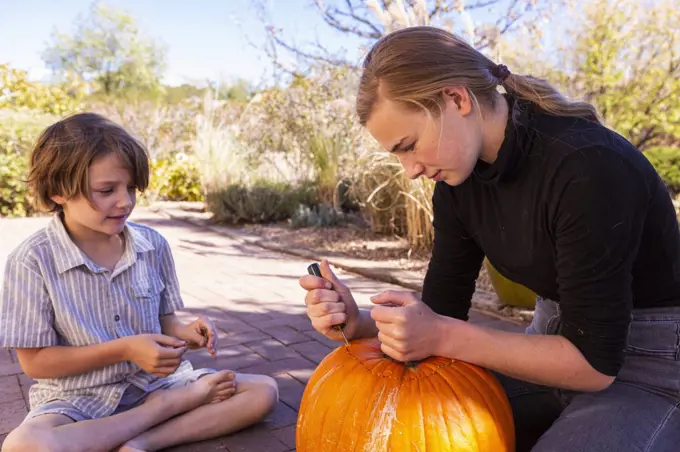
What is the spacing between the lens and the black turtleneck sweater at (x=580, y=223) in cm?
139

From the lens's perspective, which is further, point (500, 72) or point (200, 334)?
point (200, 334)

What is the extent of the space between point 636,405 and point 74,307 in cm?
169

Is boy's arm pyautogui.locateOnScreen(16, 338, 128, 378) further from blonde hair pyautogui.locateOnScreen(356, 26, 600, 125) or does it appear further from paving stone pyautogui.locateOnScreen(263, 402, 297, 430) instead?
blonde hair pyautogui.locateOnScreen(356, 26, 600, 125)

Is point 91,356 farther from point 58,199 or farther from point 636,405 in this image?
point 636,405

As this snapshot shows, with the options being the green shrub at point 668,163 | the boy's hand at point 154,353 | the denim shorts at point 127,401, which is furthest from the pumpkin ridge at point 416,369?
the green shrub at point 668,163

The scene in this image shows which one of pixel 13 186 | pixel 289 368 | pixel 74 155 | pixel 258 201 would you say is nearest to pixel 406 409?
pixel 74 155

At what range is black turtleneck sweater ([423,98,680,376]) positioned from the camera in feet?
4.57

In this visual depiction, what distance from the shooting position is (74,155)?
2.03 m

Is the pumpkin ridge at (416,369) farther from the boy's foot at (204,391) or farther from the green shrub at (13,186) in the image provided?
the green shrub at (13,186)

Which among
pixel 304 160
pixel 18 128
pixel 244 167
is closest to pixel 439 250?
pixel 304 160

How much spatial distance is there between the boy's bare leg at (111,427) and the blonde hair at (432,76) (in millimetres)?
1178

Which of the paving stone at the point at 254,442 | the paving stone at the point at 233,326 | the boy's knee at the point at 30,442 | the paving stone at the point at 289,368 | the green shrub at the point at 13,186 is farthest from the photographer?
the green shrub at the point at 13,186

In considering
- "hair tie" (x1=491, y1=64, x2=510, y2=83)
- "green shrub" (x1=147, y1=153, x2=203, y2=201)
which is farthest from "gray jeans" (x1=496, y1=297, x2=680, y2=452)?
"green shrub" (x1=147, y1=153, x2=203, y2=201)

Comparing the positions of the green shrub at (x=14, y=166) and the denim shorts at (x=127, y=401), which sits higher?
the green shrub at (x=14, y=166)
